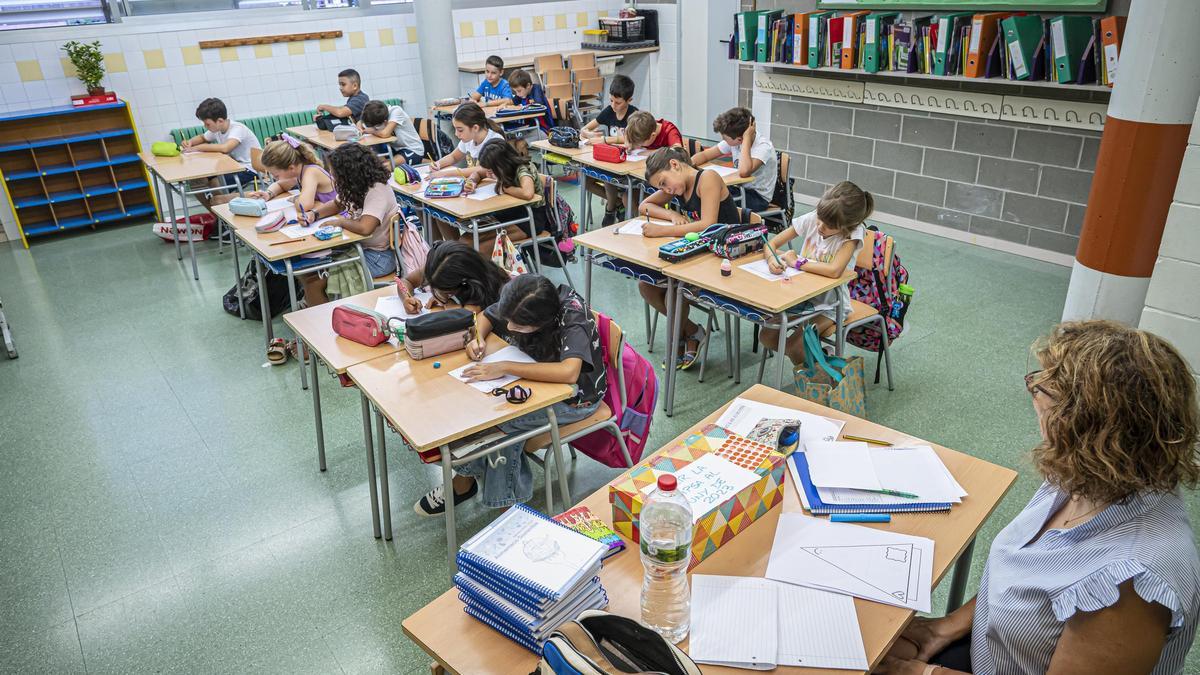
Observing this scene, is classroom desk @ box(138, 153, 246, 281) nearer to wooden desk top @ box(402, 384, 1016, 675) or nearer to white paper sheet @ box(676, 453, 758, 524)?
wooden desk top @ box(402, 384, 1016, 675)

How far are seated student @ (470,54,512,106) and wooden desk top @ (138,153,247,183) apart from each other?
2.72 meters

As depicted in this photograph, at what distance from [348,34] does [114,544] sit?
658 cm

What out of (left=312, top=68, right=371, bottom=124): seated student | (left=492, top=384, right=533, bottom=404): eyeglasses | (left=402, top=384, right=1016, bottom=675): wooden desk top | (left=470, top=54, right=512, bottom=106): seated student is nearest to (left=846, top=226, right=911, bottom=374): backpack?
(left=402, top=384, right=1016, bottom=675): wooden desk top

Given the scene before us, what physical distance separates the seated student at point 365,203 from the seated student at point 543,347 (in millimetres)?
1728

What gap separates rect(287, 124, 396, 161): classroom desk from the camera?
21.9ft

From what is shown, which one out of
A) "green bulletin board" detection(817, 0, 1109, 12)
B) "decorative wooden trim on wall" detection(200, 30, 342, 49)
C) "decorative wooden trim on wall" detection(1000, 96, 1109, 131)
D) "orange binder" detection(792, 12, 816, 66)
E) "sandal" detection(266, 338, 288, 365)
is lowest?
"sandal" detection(266, 338, 288, 365)

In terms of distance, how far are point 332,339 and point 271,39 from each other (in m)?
6.05

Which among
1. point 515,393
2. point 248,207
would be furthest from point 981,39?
point 248,207

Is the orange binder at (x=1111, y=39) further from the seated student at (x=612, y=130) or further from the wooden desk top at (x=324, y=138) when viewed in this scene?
the wooden desk top at (x=324, y=138)

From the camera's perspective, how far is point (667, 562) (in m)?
1.55

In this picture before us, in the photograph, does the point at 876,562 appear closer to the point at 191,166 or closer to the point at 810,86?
the point at 810,86

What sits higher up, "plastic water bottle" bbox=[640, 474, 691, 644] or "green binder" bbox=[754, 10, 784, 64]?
"green binder" bbox=[754, 10, 784, 64]

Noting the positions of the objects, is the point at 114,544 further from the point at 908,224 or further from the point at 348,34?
the point at 348,34

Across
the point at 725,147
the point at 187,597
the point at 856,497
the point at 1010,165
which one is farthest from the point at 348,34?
the point at 856,497
